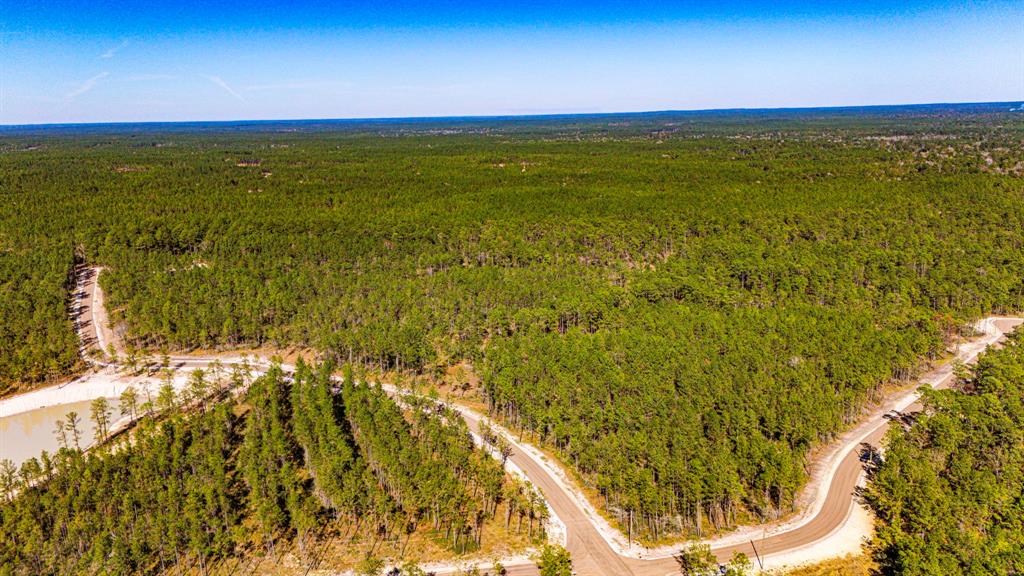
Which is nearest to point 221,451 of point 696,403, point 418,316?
point 418,316

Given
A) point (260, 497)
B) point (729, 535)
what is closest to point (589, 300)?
Result: point (729, 535)

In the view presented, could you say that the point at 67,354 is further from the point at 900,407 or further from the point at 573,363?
the point at 900,407

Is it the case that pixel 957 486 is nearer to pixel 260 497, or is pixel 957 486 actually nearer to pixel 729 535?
pixel 729 535

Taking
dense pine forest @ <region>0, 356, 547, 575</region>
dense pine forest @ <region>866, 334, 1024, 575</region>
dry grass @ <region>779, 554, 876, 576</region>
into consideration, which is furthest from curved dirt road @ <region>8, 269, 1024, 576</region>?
dense pine forest @ <region>0, 356, 547, 575</region>

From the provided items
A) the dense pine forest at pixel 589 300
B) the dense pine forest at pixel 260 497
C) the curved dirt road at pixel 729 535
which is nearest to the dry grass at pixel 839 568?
the curved dirt road at pixel 729 535

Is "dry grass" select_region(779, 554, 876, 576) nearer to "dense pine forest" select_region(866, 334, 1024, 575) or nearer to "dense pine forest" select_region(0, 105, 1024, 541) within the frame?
"dense pine forest" select_region(866, 334, 1024, 575)

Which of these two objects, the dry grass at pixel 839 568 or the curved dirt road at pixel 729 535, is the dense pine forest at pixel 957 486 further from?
the curved dirt road at pixel 729 535
